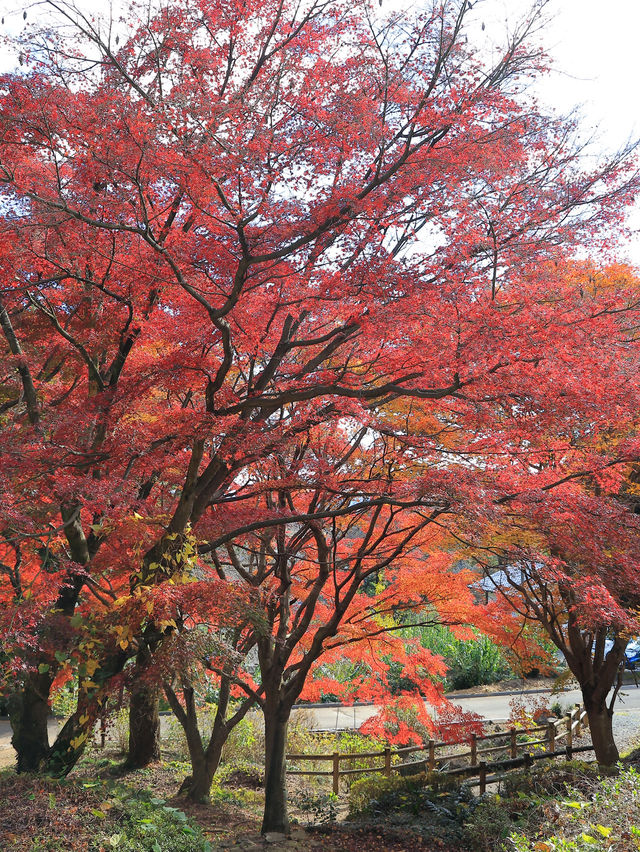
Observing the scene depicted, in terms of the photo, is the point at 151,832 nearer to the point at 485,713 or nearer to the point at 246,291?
the point at 246,291

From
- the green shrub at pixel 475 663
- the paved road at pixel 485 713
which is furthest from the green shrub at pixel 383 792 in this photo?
the green shrub at pixel 475 663

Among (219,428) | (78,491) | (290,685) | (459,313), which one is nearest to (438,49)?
(459,313)

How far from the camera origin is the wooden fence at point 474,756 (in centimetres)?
1048

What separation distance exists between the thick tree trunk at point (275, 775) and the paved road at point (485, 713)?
605 cm

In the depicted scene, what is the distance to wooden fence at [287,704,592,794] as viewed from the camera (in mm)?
10484

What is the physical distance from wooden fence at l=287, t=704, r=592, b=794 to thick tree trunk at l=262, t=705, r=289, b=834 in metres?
2.55

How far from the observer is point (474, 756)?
11250 mm

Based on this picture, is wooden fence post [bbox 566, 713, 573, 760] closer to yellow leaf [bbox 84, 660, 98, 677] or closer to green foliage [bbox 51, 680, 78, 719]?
yellow leaf [bbox 84, 660, 98, 677]

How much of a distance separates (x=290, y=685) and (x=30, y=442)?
4.56 m

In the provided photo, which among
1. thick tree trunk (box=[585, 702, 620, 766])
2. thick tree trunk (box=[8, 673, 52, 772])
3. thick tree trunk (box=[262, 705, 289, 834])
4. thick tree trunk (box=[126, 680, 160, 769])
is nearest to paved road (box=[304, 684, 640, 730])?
thick tree trunk (box=[126, 680, 160, 769])

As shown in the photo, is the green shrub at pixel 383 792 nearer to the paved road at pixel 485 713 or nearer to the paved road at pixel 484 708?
the paved road at pixel 485 713

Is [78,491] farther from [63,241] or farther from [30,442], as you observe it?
[63,241]

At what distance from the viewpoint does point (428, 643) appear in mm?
21016

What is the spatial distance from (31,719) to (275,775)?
10.2 ft
